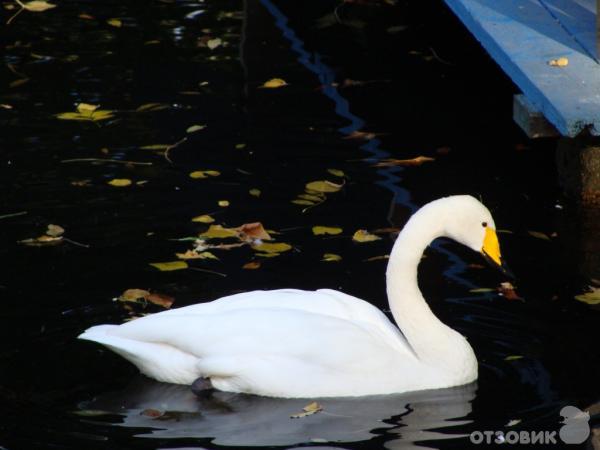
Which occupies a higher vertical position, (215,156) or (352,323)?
(352,323)

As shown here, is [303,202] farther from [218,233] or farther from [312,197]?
[218,233]

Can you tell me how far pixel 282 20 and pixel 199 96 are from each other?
248cm

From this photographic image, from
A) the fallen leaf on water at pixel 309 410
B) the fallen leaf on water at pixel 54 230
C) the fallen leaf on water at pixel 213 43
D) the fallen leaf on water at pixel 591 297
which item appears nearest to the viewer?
the fallen leaf on water at pixel 309 410

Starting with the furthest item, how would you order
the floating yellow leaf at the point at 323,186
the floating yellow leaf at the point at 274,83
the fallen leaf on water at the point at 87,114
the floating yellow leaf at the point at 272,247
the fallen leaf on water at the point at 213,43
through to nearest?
the fallen leaf on water at the point at 213,43 < the floating yellow leaf at the point at 274,83 < the fallen leaf on water at the point at 87,114 < the floating yellow leaf at the point at 323,186 < the floating yellow leaf at the point at 272,247

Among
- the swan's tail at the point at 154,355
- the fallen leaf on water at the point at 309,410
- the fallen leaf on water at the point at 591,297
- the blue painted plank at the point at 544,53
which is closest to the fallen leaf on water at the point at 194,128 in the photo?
the blue painted plank at the point at 544,53

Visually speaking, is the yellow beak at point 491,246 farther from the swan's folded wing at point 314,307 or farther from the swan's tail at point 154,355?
the swan's tail at point 154,355

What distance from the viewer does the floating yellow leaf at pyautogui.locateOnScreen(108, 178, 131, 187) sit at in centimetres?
754

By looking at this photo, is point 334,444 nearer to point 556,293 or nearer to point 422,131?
point 556,293

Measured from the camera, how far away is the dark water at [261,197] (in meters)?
5.03

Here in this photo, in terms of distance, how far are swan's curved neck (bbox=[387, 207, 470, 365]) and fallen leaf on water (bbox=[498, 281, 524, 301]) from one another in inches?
35.2

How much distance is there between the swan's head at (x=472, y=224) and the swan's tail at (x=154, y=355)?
113cm

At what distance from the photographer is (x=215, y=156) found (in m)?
8.14

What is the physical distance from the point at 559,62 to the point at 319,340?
280cm

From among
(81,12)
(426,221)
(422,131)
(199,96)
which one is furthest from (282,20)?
(426,221)
